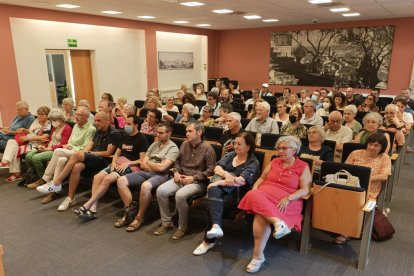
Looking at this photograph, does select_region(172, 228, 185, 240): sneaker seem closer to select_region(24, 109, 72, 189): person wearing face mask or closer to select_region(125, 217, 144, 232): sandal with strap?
select_region(125, 217, 144, 232): sandal with strap

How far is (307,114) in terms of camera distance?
4.78 m

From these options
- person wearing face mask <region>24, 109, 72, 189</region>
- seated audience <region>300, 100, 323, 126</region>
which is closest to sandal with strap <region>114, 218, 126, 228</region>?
person wearing face mask <region>24, 109, 72, 189</region>

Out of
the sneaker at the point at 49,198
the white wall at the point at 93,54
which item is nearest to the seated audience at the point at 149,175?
the sneaker at the point at 49,198

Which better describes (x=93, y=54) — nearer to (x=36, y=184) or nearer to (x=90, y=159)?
(x=36, y=184)

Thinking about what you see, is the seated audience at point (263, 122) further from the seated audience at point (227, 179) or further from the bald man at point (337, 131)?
the seated audience at point (227, 179)

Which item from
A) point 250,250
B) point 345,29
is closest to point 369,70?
point 345,29

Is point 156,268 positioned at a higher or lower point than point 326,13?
lower

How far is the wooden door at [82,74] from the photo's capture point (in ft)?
28.9

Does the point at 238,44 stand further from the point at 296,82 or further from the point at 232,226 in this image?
the point at 232,226

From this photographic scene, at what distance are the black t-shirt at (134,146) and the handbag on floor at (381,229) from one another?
99.8 inches

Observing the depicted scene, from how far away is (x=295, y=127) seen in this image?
4.09m

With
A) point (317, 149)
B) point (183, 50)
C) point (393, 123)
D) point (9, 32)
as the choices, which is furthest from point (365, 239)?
point (183, 50)

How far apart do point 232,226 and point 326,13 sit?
7.26 m

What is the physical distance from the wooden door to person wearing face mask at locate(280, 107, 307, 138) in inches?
266
